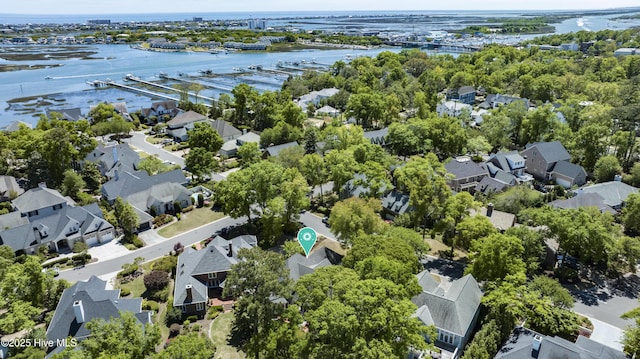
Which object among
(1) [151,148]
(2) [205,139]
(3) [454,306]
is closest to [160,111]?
(1) [151,148]

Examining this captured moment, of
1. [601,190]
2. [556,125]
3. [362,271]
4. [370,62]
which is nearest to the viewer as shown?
[362,271]

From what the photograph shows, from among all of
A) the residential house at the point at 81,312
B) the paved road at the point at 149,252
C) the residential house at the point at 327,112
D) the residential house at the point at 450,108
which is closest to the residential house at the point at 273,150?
the paved road at the point at 149,252

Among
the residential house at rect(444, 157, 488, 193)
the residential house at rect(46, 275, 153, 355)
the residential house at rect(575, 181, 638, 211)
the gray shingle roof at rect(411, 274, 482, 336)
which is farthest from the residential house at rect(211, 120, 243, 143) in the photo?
the residential house at rect(575, 181, 638, 211)

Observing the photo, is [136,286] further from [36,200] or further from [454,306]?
[454,306]

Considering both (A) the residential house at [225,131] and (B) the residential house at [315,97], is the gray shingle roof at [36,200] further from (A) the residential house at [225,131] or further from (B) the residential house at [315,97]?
(B) the residential house at [315,97]

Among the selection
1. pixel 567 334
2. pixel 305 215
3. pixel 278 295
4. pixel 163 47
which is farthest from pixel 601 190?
pixel 163 47

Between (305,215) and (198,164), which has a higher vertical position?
(198,164)

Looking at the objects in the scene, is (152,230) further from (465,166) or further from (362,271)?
(465,166)
